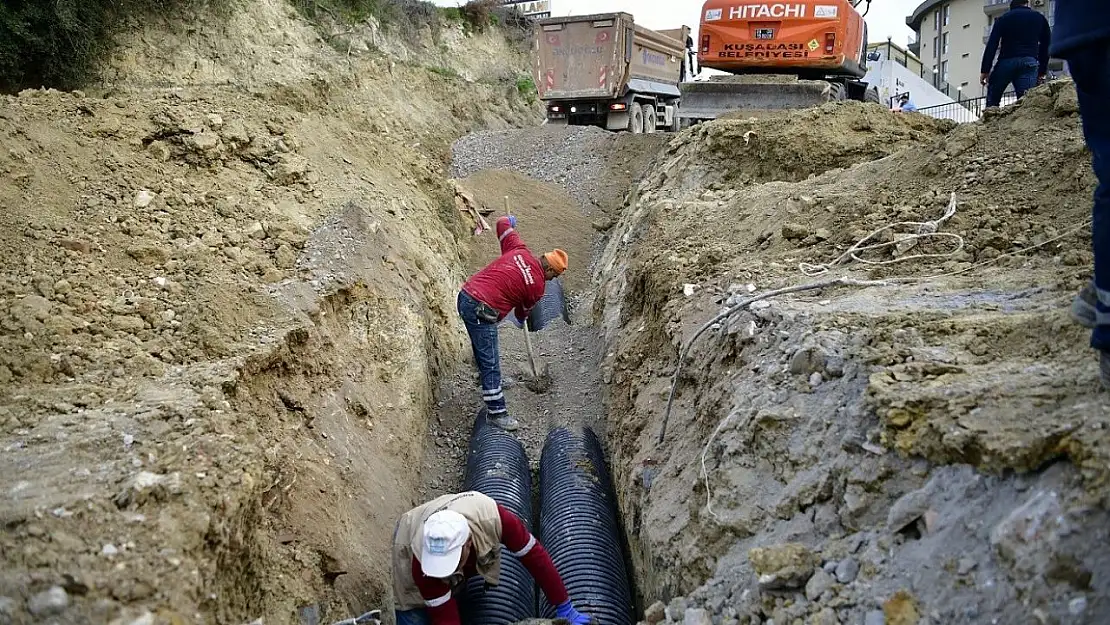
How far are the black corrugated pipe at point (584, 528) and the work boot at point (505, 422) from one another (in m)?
0.41

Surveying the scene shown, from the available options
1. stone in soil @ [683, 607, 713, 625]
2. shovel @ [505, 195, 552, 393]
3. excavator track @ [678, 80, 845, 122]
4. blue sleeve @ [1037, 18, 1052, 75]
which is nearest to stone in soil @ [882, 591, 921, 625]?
stone in soil @ [683, 607, 713, 625]

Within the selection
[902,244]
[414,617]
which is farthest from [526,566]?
[902,244]

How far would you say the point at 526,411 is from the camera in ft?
21.7

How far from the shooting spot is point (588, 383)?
6.84 m

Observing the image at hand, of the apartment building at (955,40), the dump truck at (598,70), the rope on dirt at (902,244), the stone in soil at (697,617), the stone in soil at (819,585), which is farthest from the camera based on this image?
the apartment building at (955,40)

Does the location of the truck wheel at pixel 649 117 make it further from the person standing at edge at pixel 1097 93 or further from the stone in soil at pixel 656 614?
the person standing at edge at pixel 1097 93

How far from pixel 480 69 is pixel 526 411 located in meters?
16.4

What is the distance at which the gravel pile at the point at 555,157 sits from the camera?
12.7 m

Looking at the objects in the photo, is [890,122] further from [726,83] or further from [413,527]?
[413,527]

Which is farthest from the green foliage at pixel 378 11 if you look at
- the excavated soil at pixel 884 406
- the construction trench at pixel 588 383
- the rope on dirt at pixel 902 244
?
the rope on dirt at pixel 902 244

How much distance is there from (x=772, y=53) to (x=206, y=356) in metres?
8.53

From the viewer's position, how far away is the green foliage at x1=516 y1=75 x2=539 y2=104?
831 inches

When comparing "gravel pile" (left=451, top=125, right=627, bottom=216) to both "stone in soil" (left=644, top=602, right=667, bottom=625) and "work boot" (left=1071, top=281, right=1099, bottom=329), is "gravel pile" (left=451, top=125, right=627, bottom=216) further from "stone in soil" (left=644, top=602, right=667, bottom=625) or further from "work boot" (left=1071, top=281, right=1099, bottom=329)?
"work boot" (left=1071, top=281, right=1099, bottom=329)

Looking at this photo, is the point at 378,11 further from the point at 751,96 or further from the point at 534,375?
the point at 534,375
